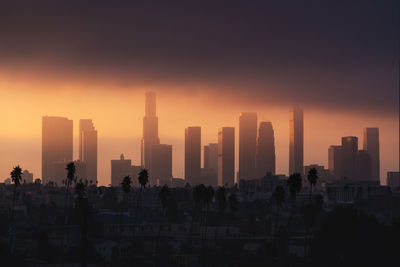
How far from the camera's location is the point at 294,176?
631ft

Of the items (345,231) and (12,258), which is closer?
(12,258)

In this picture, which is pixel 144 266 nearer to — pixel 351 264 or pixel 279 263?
pixel 279 263

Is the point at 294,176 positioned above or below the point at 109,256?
above

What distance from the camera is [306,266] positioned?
175 metres

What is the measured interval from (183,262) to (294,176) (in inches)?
1070

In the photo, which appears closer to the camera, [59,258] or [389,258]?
[389,258]

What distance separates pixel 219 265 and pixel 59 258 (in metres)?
28.9

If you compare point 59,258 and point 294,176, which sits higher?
point 294,176

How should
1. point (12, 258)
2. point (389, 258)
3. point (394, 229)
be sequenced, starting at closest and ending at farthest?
point (12, 258) → point (389, 258) → point (394, 229)

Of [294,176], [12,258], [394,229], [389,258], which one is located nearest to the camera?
[12,258]

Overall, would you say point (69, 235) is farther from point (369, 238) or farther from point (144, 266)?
point (369, 238)

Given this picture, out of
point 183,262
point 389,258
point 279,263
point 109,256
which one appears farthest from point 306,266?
point 109,256

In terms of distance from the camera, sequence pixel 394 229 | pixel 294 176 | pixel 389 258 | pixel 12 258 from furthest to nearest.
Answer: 1. pixel 294 176
2. pixel 394 229
3. pixel 389 258
4. pixel 12 258

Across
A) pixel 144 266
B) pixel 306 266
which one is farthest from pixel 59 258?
pixel 306 266
